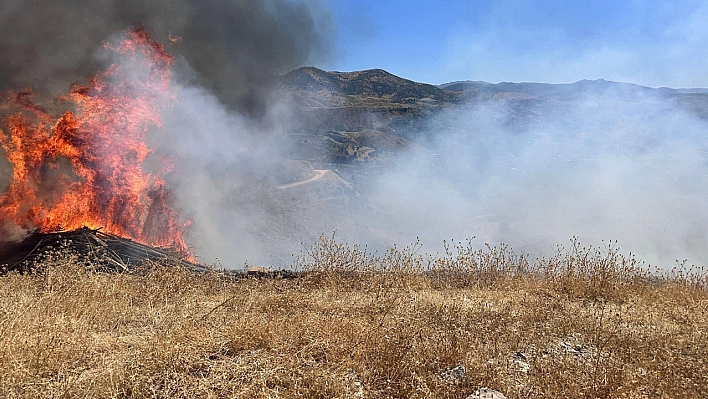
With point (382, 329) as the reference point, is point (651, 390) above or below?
below

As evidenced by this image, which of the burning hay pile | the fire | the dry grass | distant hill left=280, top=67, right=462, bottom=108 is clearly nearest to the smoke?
the dry grass

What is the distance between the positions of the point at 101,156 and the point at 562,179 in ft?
93.4

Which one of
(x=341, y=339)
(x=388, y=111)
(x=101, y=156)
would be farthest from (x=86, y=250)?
(x=388, y=111)

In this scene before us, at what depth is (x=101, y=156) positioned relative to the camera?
1090 cm

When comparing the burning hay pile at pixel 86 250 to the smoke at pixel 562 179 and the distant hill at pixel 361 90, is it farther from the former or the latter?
the distant hill at pixel 361 90

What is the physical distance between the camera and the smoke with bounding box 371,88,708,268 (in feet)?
68.2

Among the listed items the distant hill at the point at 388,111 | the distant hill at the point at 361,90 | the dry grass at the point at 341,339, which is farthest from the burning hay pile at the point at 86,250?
the distant hill at the point at 361,90

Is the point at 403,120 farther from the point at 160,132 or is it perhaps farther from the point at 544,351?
the point at 544,351

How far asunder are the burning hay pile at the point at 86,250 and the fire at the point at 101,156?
573 mm

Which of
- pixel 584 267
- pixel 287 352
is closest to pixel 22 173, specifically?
pixel 287 352

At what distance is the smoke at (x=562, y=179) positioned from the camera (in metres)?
20.8

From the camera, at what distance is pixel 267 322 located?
152 inches

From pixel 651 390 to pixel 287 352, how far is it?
8.68ft

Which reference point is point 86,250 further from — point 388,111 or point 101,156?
point 388,111
